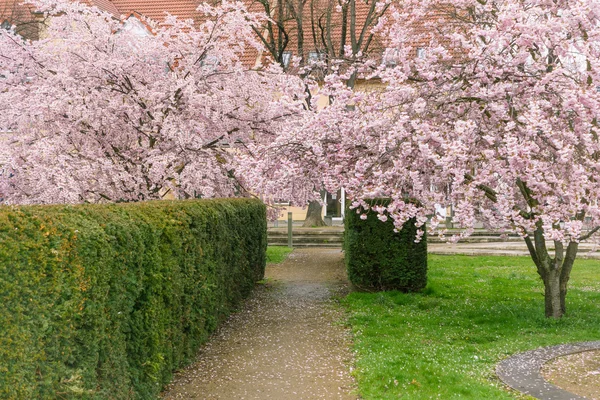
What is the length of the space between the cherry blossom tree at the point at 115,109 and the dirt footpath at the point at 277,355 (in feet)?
9.01

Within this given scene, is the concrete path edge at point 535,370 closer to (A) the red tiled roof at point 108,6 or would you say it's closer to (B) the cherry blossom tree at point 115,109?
(B) the cherry blossom tree at point 115,109

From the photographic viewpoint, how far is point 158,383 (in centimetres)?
606

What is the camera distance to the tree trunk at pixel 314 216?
28.9m

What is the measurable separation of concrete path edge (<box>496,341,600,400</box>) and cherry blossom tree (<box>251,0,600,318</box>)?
4.11 ft

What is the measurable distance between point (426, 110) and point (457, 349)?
289 cm

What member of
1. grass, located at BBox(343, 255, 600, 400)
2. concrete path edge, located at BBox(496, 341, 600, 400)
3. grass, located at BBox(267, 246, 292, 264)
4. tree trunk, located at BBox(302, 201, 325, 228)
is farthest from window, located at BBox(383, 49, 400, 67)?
tree trunk, located at BBox(302, 201, 325, 228)

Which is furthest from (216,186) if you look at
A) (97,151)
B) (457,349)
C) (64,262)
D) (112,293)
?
(64,262)

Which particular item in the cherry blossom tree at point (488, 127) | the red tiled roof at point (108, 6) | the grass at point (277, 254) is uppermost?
the red tiled roof at point (108, 6)

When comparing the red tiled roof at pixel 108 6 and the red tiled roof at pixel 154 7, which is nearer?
the red tiled roof at pixel 108 6

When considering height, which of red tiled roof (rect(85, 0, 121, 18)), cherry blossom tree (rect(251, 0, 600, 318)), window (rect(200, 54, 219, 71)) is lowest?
cherry blossom tree (rect(251, 0, 600, 318))

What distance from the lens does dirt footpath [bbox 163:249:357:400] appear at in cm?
652

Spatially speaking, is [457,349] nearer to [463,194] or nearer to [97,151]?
[463,194]

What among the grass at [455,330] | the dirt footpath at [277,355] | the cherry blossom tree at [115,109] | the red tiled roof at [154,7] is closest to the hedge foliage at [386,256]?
the grass at [455,330]

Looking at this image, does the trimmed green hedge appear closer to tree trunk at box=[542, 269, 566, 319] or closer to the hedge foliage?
the hedge foliage
